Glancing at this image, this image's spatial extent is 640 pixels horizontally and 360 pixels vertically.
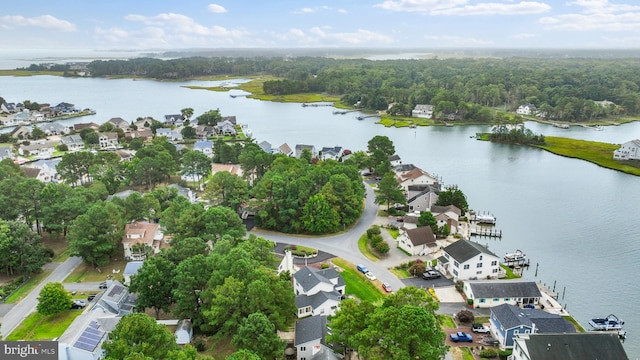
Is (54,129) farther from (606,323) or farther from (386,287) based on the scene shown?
(606,323)

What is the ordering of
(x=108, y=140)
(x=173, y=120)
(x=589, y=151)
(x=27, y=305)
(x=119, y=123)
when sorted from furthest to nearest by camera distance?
(x=173, y=120) < (x=119, y=123) < (x=108, y=140) < (x=589, y=151) < (x=27, y=305)

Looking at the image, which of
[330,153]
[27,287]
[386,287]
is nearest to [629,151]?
[330,153]

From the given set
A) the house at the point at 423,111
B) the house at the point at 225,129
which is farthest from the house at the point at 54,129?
the house at the point at 423,111

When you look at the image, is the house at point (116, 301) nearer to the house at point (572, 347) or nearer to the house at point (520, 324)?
the house at point (520, 324)

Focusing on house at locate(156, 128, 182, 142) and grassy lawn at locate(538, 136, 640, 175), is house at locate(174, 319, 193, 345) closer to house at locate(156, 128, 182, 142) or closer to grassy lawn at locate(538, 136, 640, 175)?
house at locate(156, 128, 182, 142)

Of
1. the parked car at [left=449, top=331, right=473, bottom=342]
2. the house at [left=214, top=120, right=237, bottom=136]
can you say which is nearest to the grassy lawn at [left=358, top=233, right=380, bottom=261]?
the parked car at [left=449, top=331, right=473, bottom=342]

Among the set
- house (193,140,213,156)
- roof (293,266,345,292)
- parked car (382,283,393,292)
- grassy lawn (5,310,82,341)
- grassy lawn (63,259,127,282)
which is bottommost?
grassy lawn (5,310,82,341)

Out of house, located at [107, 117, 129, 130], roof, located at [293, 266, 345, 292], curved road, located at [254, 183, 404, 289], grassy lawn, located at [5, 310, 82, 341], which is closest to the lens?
grassy lawn, located at [5, 310, 82, 341]
